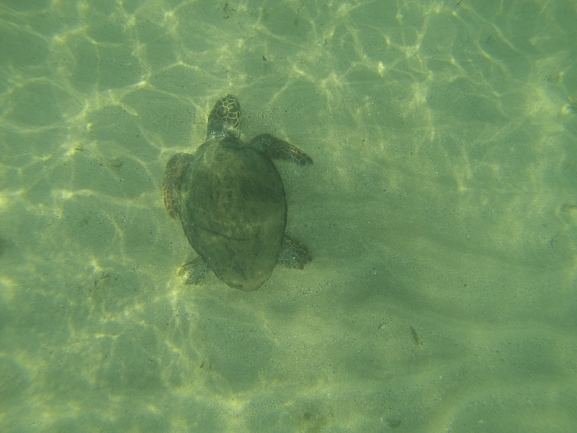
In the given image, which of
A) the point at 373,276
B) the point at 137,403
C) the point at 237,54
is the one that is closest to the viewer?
the point at 137,403

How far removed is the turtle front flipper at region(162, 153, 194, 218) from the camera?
409cm

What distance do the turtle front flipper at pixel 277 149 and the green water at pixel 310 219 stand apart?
7.5 inches

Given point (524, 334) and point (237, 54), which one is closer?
point (524, 334)

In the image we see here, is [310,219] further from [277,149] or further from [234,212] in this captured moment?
[234,212]

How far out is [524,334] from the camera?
4.07 m

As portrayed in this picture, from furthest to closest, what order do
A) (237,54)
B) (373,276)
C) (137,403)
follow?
(237,54) < (373,276) < (137,403)

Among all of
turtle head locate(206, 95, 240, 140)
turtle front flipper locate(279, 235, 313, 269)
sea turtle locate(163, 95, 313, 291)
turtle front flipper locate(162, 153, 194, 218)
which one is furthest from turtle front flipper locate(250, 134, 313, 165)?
turtle front flipper locate(279, 235, 313, 269)

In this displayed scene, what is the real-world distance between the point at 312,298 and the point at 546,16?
5.49 metres

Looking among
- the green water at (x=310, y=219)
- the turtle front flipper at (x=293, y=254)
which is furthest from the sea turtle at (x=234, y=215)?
the green water at (x=310, y=219)

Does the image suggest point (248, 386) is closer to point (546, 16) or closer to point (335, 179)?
point (335, 179)

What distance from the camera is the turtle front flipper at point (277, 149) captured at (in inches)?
163

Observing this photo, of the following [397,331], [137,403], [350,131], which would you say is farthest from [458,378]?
[137,403]

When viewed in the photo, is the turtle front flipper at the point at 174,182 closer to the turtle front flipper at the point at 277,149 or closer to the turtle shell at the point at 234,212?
the turtle shell at the point at 234,212

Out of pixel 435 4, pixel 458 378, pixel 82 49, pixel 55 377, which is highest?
pixel 435 4
